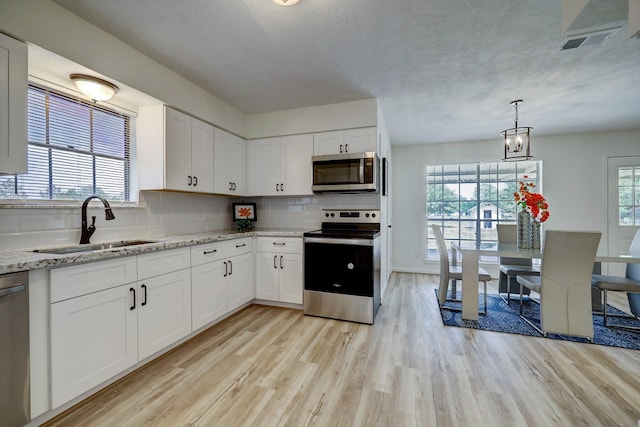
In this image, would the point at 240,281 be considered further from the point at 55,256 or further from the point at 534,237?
the point at 534,237

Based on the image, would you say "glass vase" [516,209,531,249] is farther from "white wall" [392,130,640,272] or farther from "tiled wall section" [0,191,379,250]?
"white wall" [392,130,640,272]

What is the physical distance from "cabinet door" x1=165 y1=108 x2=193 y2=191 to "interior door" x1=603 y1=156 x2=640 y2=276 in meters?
6.23

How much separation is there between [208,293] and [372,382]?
1638 mm

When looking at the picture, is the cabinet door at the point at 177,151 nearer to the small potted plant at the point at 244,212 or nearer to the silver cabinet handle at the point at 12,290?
the small potted plant at the point at 244,212

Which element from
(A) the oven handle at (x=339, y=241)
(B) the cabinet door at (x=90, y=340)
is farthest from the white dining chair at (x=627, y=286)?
(B) the cabinet door at (x=90, y=340)

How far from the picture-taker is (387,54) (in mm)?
2162

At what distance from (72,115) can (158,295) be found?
1.54 meters

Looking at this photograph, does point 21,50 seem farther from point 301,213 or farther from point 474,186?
point 474,186

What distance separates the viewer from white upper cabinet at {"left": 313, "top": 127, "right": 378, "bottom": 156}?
304 centimetres

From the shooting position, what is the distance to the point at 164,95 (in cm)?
236

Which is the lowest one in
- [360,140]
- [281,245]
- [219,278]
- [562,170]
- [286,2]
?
[219,278]

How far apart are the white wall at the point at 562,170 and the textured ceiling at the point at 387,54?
1026mm

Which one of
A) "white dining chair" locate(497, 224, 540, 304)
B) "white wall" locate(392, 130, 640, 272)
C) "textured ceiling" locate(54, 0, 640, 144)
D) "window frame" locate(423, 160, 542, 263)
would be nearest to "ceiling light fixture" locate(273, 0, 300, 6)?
"textured ceiling" locate(54, 0, 640, 144)

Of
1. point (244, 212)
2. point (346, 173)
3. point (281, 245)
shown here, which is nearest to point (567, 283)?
point (346, 173)
